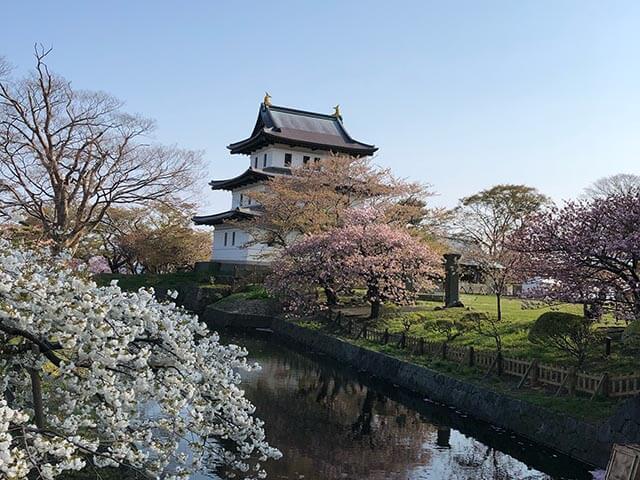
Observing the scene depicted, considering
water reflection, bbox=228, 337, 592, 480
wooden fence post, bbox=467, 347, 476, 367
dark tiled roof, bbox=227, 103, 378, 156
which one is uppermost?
dark tiled roof, bbox=227, 103, 378, 156

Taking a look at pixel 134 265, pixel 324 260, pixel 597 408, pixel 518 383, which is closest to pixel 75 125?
pixel 324 260

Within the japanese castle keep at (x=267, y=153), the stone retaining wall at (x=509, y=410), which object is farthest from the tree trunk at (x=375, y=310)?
the japanese castle keep at (x=267, y=153)

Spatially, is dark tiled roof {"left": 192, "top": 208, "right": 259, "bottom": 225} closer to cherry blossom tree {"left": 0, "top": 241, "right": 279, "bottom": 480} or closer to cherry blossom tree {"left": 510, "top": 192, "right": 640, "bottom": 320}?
cherry blossom tree {"left": 510, "top": 192, "right": 640, "bottom": 320}

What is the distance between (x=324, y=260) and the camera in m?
25.3

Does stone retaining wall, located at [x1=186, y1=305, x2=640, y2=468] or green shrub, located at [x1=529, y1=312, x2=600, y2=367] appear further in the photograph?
green shrub, located at [x1=529, y1=312, x2=600, y2=367]

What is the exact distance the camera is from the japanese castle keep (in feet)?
132

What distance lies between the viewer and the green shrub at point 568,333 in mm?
13586

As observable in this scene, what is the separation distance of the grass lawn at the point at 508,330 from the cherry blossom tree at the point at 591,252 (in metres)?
1.87

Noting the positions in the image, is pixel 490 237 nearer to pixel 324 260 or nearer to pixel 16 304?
pixel 324 260

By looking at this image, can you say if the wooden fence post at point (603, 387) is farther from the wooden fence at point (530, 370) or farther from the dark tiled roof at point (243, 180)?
the dark tiled roof at point (243, 180)

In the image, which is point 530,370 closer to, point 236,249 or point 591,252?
point 591,252

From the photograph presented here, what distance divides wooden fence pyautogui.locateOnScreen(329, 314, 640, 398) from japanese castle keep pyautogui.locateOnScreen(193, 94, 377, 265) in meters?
20.5

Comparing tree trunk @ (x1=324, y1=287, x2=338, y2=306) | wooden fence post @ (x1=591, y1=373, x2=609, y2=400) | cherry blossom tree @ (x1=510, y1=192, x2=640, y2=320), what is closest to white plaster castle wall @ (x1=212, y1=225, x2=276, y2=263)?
tree trunk @ (x1=324, y1=287, x2=338, y2=306)

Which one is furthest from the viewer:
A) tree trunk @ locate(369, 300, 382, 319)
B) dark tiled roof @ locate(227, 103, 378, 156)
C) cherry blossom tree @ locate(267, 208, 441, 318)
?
dark tiled roof @ locate(227, 103, 378, 156)
